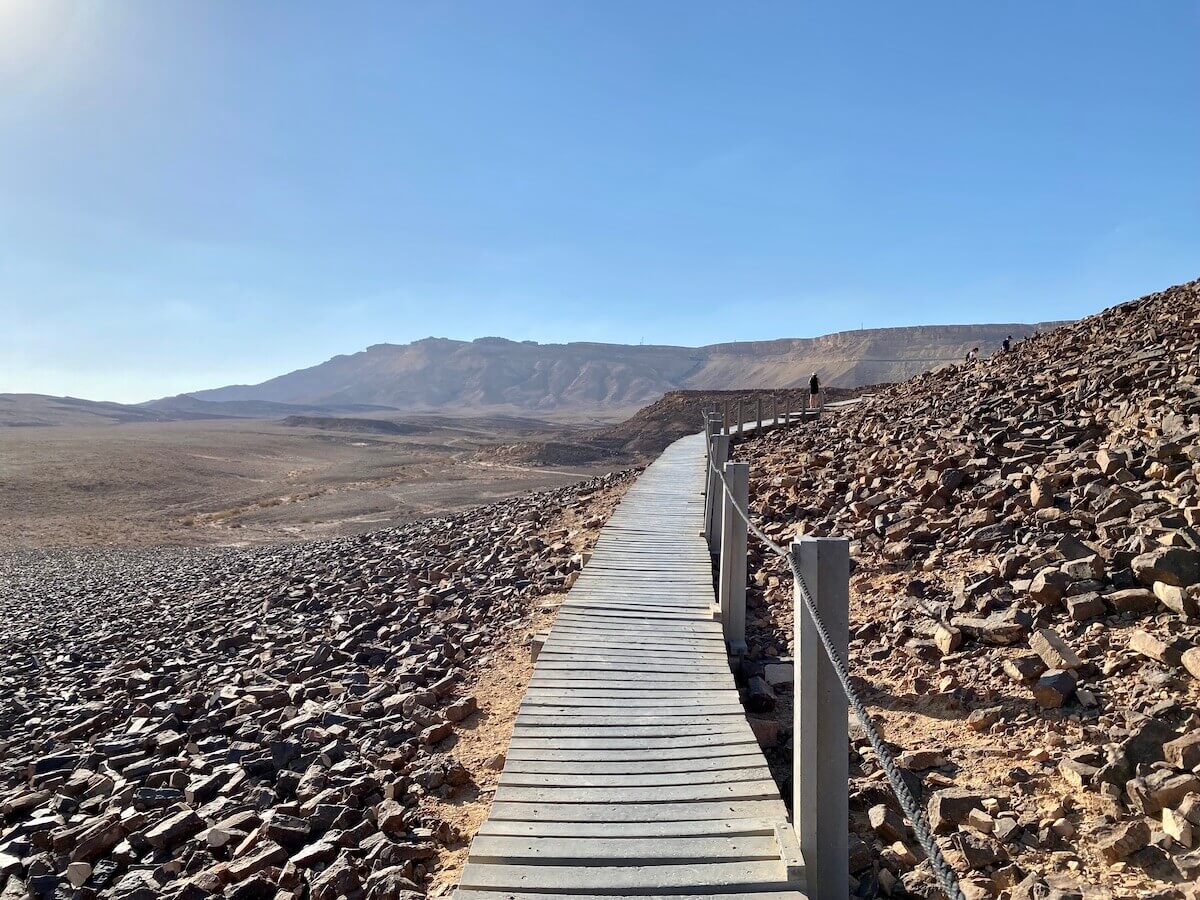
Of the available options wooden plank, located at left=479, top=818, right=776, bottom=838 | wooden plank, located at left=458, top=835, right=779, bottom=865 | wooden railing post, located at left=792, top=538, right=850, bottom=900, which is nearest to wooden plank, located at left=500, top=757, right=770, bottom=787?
wooden plank, located at left=479, top=818, right=776, bottom=838

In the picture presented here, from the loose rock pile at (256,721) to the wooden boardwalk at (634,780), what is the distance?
957 mm

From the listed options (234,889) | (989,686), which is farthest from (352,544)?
(989,686)

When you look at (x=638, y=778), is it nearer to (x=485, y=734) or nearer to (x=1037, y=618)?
(x=485, y=734)

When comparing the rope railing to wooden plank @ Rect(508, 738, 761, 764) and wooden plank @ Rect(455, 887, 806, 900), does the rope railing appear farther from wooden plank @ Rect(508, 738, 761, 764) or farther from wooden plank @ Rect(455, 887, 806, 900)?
wooden plank @ Rect(508, 738, 761, 764)

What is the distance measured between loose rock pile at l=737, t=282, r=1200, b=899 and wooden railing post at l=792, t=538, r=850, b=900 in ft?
2.84

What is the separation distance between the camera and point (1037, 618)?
5.44 metres

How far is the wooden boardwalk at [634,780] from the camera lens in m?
3.22

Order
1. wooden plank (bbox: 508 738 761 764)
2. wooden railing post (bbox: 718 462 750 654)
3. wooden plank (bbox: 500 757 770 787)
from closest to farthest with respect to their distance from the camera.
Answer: wooden plank (bbox: 500 757 770 787)
wooden plank (bbox: 508 738 761 764)
wooden railing post (bbox: 718 462 750 654)

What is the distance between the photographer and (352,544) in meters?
19.3

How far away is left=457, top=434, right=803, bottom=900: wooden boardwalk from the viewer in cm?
322

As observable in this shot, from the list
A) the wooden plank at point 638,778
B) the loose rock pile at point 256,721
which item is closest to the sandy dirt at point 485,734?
the loose rock pile at point 256,721

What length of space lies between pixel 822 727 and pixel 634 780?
149cm

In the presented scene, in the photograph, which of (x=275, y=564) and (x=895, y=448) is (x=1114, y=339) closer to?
(x=895, y=448)

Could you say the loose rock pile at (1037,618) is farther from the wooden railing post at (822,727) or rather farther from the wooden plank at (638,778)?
the wooden railing post at (822,727)
